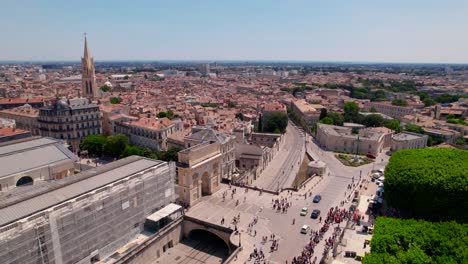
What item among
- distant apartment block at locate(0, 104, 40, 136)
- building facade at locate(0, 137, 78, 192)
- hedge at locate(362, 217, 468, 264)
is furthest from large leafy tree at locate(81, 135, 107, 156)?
hedge at locate(362, 217, 468, 264)

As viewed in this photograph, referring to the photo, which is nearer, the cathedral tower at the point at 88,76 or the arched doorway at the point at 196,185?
the arched doorway at the point at 196,185

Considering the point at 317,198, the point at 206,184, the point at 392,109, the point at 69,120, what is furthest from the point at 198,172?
the point at 392,109

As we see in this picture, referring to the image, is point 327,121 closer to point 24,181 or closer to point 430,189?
point 430,189

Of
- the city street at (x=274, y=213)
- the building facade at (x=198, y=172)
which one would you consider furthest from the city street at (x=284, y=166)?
the building facade at (x=198, y=172)

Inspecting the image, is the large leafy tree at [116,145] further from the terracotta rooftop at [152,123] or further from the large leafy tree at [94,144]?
the terracotta rooftop at [152,123]

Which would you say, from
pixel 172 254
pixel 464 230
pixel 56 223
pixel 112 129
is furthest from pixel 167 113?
pixel 464 230

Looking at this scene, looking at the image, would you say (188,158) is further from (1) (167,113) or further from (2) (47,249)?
(1) (167,113)
